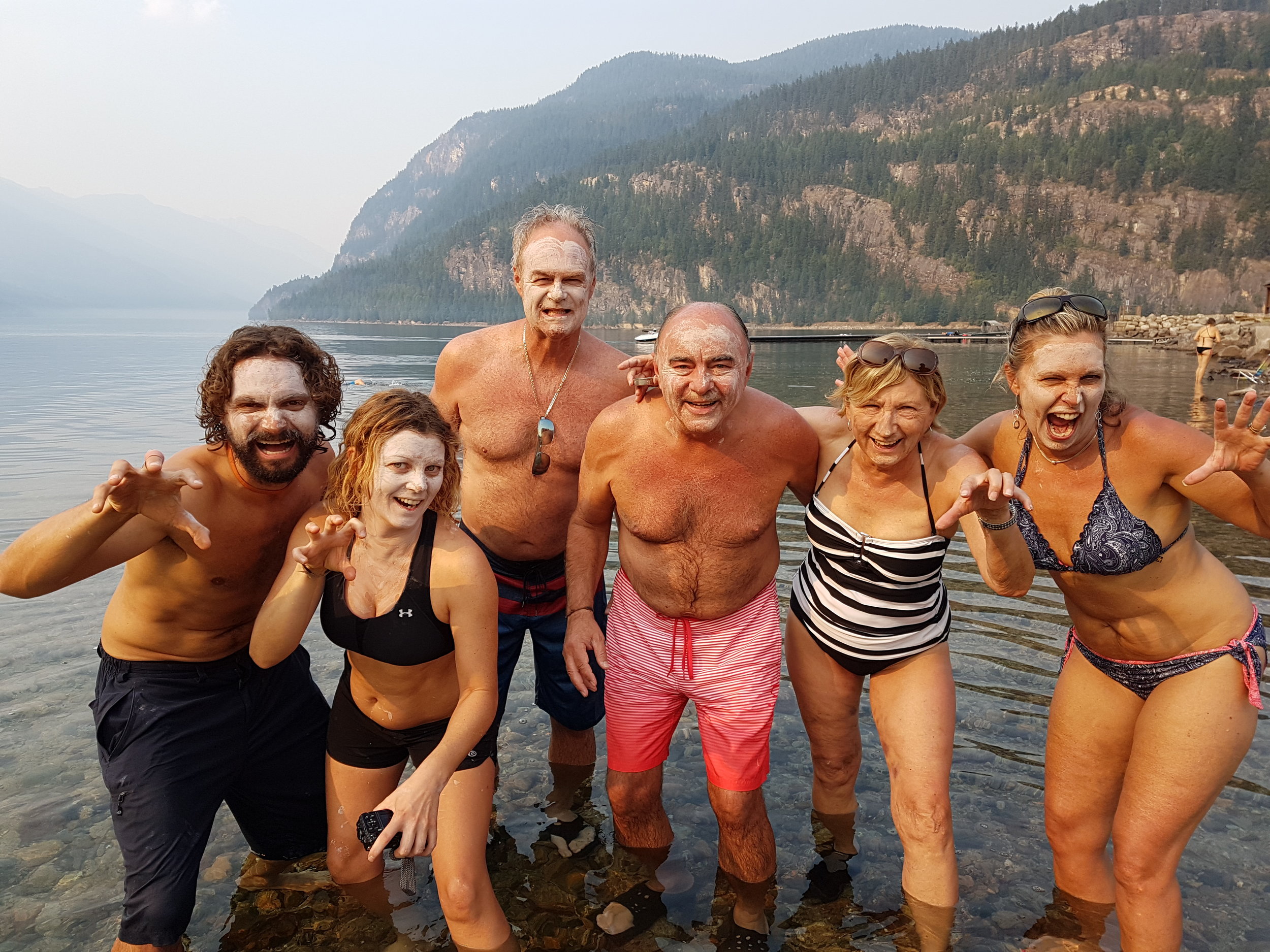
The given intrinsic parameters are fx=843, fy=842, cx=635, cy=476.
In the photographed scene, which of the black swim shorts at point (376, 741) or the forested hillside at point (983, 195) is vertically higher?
the forested hillside at point (983, 195)

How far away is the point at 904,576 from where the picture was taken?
4.07 meters

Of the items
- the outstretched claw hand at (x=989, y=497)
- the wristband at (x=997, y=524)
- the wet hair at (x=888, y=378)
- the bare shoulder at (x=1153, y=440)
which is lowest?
the wristband at (x=997, y=524)

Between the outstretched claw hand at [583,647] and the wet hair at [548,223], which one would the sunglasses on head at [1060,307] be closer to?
the wet hair at [548,223]

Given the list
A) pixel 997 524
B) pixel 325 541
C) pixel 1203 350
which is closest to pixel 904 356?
pixel 997 524

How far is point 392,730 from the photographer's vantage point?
415cm

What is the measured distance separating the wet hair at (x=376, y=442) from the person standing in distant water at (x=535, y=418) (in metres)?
1.05

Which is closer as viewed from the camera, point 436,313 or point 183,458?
point 183,458

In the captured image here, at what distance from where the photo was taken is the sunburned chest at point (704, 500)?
4379 mm

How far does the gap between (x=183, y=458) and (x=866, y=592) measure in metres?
3.36

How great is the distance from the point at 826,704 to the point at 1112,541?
5.26 feet

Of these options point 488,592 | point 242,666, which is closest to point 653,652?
point 488,592

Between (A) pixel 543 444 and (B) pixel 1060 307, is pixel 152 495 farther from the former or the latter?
(B) pixel 1060 307

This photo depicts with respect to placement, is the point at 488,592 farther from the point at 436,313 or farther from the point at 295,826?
the point at 436,313

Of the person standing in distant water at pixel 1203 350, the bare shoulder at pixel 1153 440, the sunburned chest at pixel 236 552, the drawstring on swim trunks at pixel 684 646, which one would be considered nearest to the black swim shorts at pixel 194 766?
the sunburned chest at pixel 236 552
